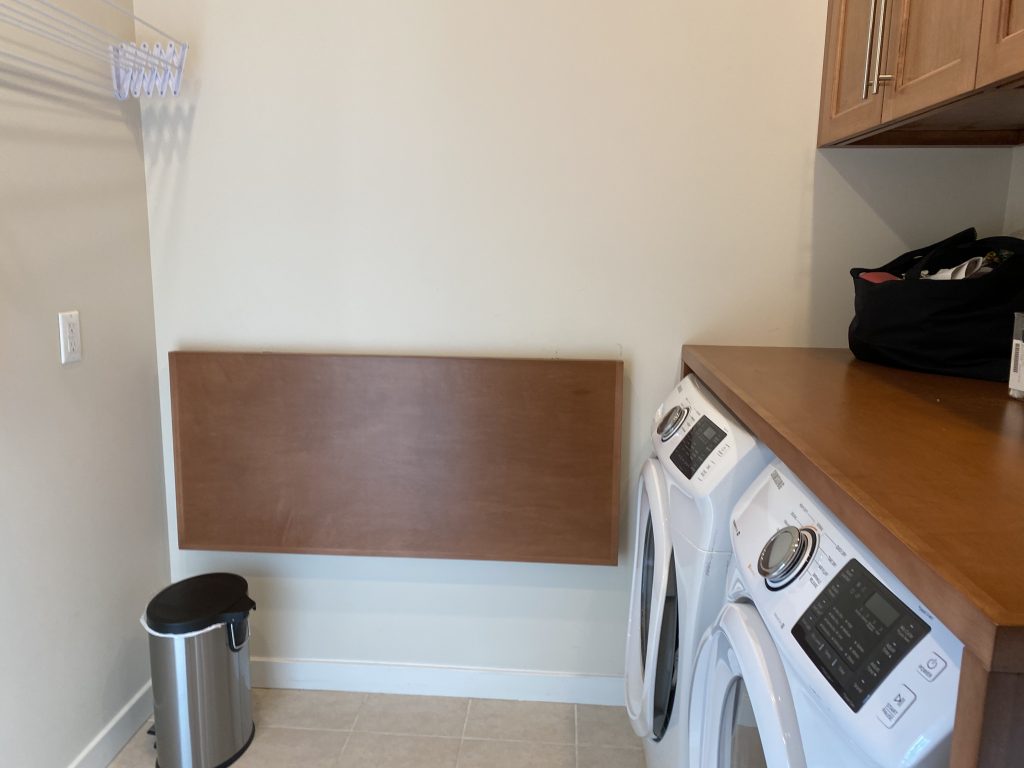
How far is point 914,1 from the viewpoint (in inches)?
54.7

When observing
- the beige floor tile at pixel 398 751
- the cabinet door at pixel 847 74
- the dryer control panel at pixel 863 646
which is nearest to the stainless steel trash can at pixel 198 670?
the beige floor tile at pixel 398 751

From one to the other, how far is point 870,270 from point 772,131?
0.43 meters

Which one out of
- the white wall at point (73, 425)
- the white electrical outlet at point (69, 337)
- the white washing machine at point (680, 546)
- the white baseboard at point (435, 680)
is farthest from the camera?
the white baseboard at point (435, 680)

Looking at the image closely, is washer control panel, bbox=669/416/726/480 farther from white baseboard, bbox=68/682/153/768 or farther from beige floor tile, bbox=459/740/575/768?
white baseboard, bbox=68/682/153/768

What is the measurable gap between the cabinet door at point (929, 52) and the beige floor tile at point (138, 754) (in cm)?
231

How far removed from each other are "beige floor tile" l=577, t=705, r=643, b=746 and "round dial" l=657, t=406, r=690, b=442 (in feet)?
2.96

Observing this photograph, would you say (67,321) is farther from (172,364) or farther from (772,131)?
(772,131)

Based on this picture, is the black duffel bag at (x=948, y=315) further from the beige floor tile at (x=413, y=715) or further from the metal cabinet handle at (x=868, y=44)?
the beige floor tile at (x=413, y=715)

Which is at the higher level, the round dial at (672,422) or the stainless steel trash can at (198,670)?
the round dial at (672,422)

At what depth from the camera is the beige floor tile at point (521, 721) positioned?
6.48ft

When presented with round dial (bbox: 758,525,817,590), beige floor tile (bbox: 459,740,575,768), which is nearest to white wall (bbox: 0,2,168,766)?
beige floor tile (bbox: 459,740,575,768)

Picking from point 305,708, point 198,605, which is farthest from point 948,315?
point 305,708

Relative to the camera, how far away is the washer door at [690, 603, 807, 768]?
0.73 meters

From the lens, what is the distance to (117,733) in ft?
6.19
